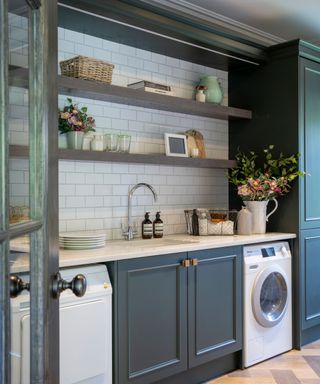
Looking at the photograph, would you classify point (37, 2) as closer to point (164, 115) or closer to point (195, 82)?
point (164, 115)

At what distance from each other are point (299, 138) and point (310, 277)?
1213 mm

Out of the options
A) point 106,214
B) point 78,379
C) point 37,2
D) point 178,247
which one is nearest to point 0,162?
point 37,2

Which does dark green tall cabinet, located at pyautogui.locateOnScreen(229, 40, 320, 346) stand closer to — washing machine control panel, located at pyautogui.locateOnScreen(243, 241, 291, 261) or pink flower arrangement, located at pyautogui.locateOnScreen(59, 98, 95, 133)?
washing machine control panel, located at pyautogui.locateOnScreen(243, 241, 291, 261)

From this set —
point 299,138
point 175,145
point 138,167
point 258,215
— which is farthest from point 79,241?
point 299,138

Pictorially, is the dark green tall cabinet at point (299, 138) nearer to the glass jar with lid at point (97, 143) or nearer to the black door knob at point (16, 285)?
the glass jar with lid at point (97, 143)

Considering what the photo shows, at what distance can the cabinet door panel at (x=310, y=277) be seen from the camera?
389cm

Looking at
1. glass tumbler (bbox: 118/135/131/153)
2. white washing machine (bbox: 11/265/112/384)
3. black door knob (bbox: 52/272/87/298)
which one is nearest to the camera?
Result: black door knob (bbox: 52/272/87/298)

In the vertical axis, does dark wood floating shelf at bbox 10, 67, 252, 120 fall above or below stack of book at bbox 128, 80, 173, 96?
below

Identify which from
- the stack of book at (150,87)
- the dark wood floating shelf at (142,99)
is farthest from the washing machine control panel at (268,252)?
the stack of book at (150,87)

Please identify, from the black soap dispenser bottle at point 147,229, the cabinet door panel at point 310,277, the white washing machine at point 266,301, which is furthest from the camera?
the cabinet door panel at point 310,277

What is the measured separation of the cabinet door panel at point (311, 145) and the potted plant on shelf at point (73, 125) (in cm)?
192

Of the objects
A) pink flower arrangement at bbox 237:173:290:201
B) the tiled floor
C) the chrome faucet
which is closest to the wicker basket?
the chrome faucet

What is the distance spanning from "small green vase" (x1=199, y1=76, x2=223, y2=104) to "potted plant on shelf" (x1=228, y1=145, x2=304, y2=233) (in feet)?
2.05

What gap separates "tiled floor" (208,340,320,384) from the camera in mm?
3176
